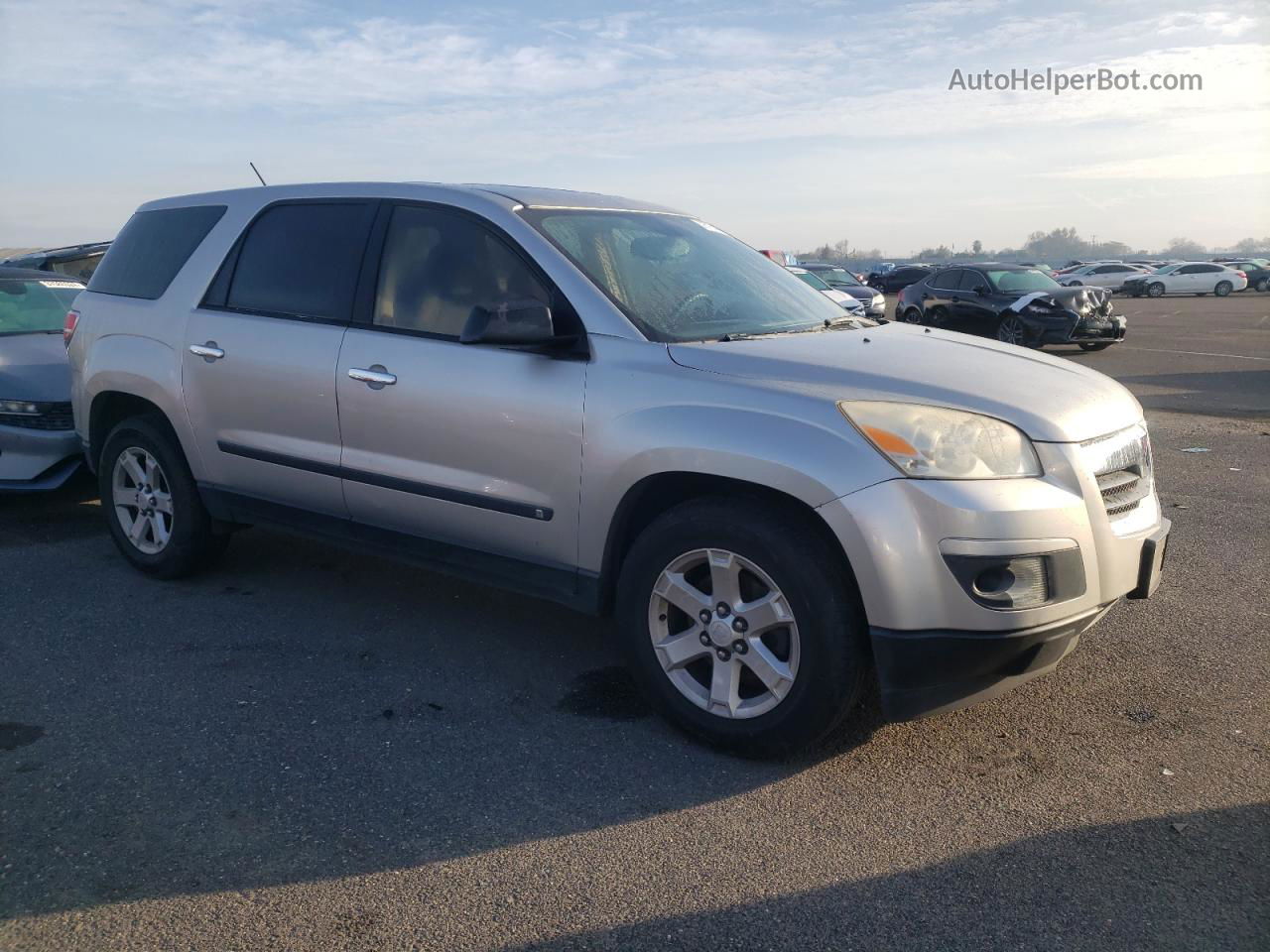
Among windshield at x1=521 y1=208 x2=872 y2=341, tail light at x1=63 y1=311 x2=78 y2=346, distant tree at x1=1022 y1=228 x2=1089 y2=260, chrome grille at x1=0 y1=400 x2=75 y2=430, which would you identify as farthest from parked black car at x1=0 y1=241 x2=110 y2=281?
distant tree at x1=1022 y1=228 x2=1089 y2=260

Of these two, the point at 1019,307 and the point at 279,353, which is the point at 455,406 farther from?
the point at 1019,307

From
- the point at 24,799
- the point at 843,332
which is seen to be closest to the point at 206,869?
the point at 24,799

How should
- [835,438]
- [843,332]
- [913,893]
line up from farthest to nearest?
[843,332] → [835,438] → [913,893]

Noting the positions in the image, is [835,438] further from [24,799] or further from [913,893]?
[24,799]

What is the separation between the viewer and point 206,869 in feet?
9.64

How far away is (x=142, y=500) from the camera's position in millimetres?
5469

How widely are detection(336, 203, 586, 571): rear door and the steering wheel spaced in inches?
15.7

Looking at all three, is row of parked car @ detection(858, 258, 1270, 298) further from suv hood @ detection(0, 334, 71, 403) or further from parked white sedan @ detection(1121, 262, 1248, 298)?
suv hood @ detection(0, 334, 71, 403)

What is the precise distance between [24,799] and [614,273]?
2620mm

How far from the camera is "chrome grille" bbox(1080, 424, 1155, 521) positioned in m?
3.45

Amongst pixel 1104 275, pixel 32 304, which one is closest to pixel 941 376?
pixel 32 304

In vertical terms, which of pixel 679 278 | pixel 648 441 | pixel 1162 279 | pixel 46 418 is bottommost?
pixel 46 418

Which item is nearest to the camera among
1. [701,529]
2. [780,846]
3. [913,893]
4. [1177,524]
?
[913,893]

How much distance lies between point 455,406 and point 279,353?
1063mm
